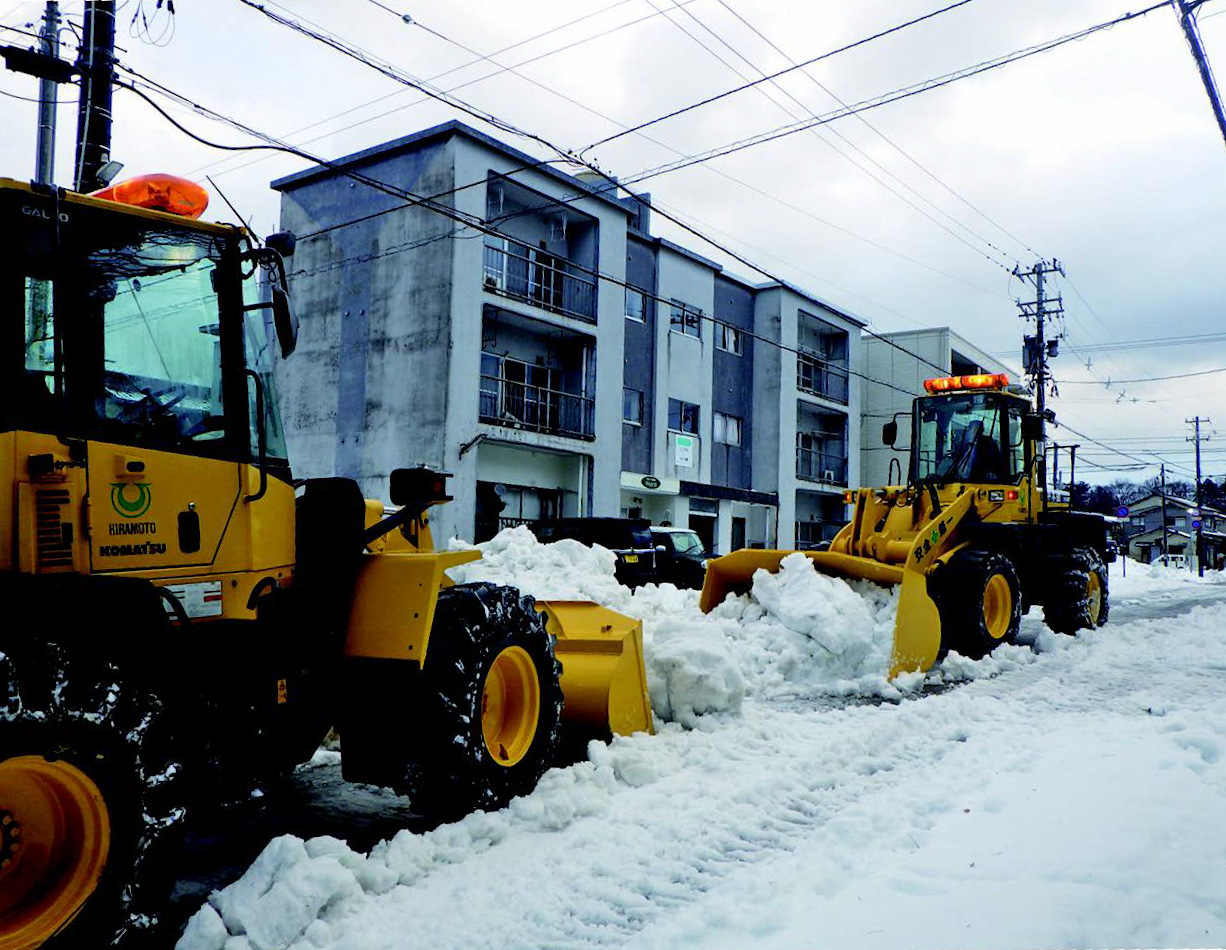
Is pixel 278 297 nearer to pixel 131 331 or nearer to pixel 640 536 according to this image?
pixel 131 331

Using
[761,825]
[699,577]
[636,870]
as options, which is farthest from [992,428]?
[636,870]

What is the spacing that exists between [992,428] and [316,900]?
10.1m

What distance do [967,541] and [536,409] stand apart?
1393 cm

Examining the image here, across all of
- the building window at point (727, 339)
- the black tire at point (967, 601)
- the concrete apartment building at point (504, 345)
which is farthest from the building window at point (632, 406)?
the black tire at point (967, 601)

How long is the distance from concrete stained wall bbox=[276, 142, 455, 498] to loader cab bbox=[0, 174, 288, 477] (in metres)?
16.0

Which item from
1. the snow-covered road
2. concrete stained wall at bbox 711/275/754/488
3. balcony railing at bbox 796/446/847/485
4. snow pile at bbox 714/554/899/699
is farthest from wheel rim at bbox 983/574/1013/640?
balcony railing at bbox 796/446/847/485


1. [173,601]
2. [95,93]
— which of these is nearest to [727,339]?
[95,93]

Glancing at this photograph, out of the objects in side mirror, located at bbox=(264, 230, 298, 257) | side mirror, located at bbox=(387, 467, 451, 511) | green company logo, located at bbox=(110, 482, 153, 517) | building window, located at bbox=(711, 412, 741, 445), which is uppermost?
building window, located at bbox=(711, 412, 741, 445)

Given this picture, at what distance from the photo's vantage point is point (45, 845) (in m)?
2.99

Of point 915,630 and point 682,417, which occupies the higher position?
point 682,417

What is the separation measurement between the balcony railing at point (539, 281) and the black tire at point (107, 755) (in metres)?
19.1

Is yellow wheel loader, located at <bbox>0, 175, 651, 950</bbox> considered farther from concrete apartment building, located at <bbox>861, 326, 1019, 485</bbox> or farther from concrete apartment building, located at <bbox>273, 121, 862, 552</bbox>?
concrete apartment building, located at <bbox>861, 326, 1019, 485</bbox>

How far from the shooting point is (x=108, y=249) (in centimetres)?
363

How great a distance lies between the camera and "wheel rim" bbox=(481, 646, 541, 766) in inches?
200
